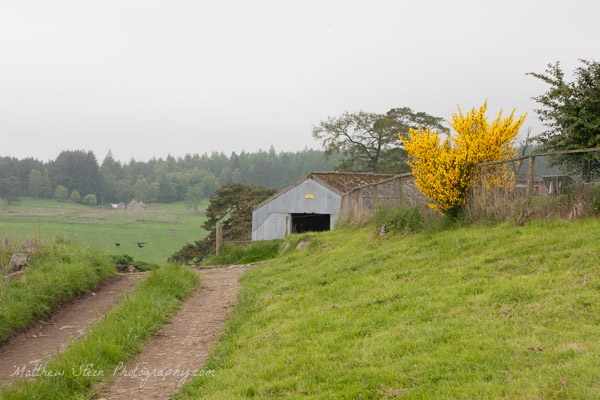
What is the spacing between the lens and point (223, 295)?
11.9 m

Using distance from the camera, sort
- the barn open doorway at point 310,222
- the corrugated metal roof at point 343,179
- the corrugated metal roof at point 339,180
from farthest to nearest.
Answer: the barn open doorway at point 310,222 < the corrugated metal roof at point 343,179 < the corrugated metal roof at point 339,180

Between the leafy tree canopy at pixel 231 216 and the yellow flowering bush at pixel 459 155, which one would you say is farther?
the leafy tree canopy at pixel 231 216

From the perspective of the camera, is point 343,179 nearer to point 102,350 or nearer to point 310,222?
point 310,222

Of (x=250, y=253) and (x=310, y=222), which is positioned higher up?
(x=310, y=222)

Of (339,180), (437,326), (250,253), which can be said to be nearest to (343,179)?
(339,180)

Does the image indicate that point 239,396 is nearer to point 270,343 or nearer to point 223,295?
point 270,343

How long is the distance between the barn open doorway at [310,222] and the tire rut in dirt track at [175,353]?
20.6 metres

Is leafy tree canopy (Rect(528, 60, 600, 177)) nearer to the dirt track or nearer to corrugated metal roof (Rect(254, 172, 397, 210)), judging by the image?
the dirt track

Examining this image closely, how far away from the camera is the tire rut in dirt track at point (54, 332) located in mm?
7789

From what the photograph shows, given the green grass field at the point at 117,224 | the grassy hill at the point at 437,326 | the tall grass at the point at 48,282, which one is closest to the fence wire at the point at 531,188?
the grassy hill at the point at 437,326

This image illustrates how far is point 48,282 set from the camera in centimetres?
1106

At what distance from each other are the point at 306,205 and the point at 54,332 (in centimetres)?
2220

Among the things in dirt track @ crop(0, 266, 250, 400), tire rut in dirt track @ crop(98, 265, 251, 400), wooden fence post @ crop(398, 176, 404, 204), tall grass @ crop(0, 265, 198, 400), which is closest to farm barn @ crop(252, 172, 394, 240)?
wooden fence post @ crop(398, 176, 404, 204)

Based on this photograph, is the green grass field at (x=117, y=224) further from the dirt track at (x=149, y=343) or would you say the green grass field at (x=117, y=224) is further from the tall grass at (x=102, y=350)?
the tall grass at (x=102, y=350)
